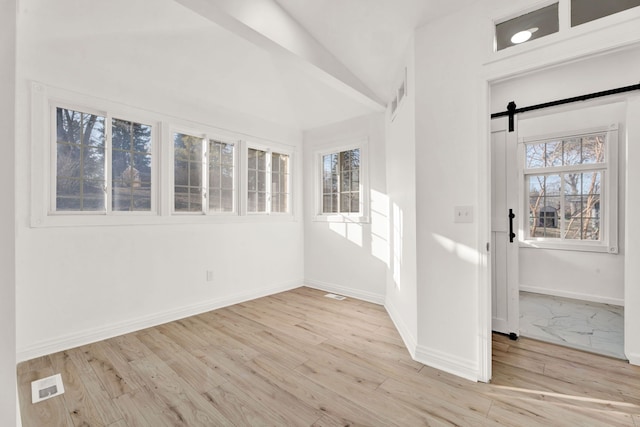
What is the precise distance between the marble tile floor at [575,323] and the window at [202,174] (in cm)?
383

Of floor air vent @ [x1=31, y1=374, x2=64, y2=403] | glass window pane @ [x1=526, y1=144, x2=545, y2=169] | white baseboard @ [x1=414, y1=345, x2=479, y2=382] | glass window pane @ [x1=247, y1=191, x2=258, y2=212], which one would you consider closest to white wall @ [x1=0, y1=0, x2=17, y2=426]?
floor air vent @ [x1=31, y1=374, x2=64, y2=403]

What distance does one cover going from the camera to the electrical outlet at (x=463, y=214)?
2.16m

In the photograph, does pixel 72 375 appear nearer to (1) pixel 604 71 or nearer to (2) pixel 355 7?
(2) pixel 355 7

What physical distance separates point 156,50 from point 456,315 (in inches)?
140

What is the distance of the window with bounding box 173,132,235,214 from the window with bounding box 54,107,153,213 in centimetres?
33

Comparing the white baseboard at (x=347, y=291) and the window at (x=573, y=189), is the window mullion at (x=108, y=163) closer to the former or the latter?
the white baseboard at (x=347, y=291)

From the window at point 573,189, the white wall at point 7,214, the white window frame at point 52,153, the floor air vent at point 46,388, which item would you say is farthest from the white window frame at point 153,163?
the window at point 573,189

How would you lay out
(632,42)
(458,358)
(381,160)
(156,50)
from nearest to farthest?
1. (632,42)
2. (458,358)
3. (156,50)
4. (381,160)

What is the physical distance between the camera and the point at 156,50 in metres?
2.78

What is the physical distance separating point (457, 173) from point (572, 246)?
3.35m

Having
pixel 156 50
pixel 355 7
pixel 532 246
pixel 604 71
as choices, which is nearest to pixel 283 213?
pixel 156 50

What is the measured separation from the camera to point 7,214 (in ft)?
3.70

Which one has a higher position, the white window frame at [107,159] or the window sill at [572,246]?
the white window frame at [107,159]

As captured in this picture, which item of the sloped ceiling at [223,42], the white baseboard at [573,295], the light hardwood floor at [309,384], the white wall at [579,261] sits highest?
the sloped ceiling at [223,42]
